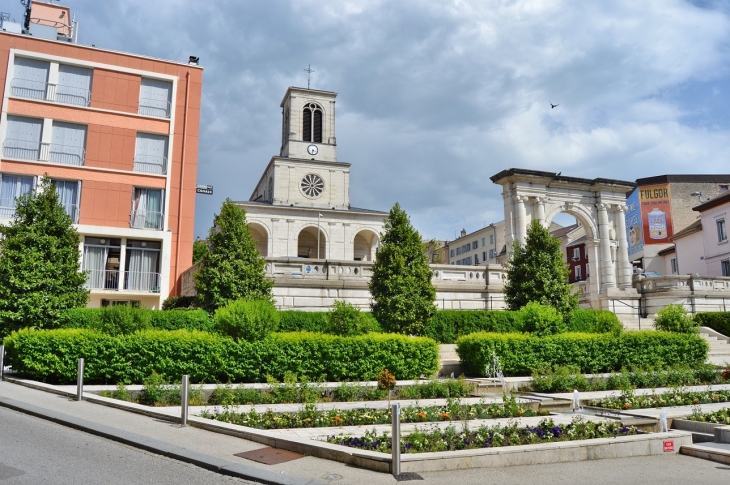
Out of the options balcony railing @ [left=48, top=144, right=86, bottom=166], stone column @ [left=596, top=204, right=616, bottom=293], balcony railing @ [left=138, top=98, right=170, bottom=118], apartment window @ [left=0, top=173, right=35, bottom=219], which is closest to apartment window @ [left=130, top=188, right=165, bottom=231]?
balcony railing @ [left=48, top=144, right=86, bottom=166]

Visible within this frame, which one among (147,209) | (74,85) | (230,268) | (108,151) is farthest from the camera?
(147,209)

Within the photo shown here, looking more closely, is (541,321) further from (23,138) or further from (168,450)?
(23,138)

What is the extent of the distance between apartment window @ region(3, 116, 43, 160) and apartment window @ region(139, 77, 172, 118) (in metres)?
5.48

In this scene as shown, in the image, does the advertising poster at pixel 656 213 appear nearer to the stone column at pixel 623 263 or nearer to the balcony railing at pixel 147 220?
the stone column at pixel 623 263

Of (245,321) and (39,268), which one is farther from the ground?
(39,268)

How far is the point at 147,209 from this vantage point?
31281mm

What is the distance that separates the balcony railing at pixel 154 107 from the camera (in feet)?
105

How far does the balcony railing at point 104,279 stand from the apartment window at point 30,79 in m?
10.1

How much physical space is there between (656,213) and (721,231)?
64.3ft

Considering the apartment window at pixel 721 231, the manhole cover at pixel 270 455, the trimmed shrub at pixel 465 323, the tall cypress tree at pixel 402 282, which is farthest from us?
the apartment window at pixel 721 231

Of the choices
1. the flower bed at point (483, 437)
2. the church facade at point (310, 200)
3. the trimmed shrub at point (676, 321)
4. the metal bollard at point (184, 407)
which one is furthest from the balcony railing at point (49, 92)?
the trimmed shrub at point (676, 321)

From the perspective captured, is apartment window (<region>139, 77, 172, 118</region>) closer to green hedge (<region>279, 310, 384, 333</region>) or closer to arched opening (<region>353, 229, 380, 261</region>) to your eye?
green hedge (<region>279, 310, 384, 333</region>)

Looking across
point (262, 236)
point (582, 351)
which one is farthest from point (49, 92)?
point (262, 236)

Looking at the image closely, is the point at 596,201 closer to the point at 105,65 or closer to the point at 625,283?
the point at 625,283
